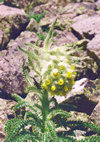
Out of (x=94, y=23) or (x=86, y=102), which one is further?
(x=94, y=23)

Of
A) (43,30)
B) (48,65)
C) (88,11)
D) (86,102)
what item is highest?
(88,11)

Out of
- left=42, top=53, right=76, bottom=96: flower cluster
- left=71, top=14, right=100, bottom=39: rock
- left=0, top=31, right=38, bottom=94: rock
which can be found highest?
left=71, top=14, right=100, bottom=39: rock

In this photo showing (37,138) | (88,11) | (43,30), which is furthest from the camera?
(88,11)

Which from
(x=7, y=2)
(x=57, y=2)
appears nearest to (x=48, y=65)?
(x=7, y=2)

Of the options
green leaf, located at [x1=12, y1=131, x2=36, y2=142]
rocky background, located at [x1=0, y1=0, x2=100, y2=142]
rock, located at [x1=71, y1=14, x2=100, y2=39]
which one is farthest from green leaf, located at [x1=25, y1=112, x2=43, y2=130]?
rock, located at [x1=71, y1=14, x2=100, y2=39]

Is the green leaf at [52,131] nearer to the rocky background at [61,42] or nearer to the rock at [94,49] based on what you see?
the rocky background at [61,42]

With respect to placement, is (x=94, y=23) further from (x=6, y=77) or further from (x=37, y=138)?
(x=37, y=138)

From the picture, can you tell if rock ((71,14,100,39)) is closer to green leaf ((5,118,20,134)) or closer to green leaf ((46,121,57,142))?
green leaf ((46,121,57,142))

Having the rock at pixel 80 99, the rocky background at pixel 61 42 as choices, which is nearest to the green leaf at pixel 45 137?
the rocky background at pixel 61 42
